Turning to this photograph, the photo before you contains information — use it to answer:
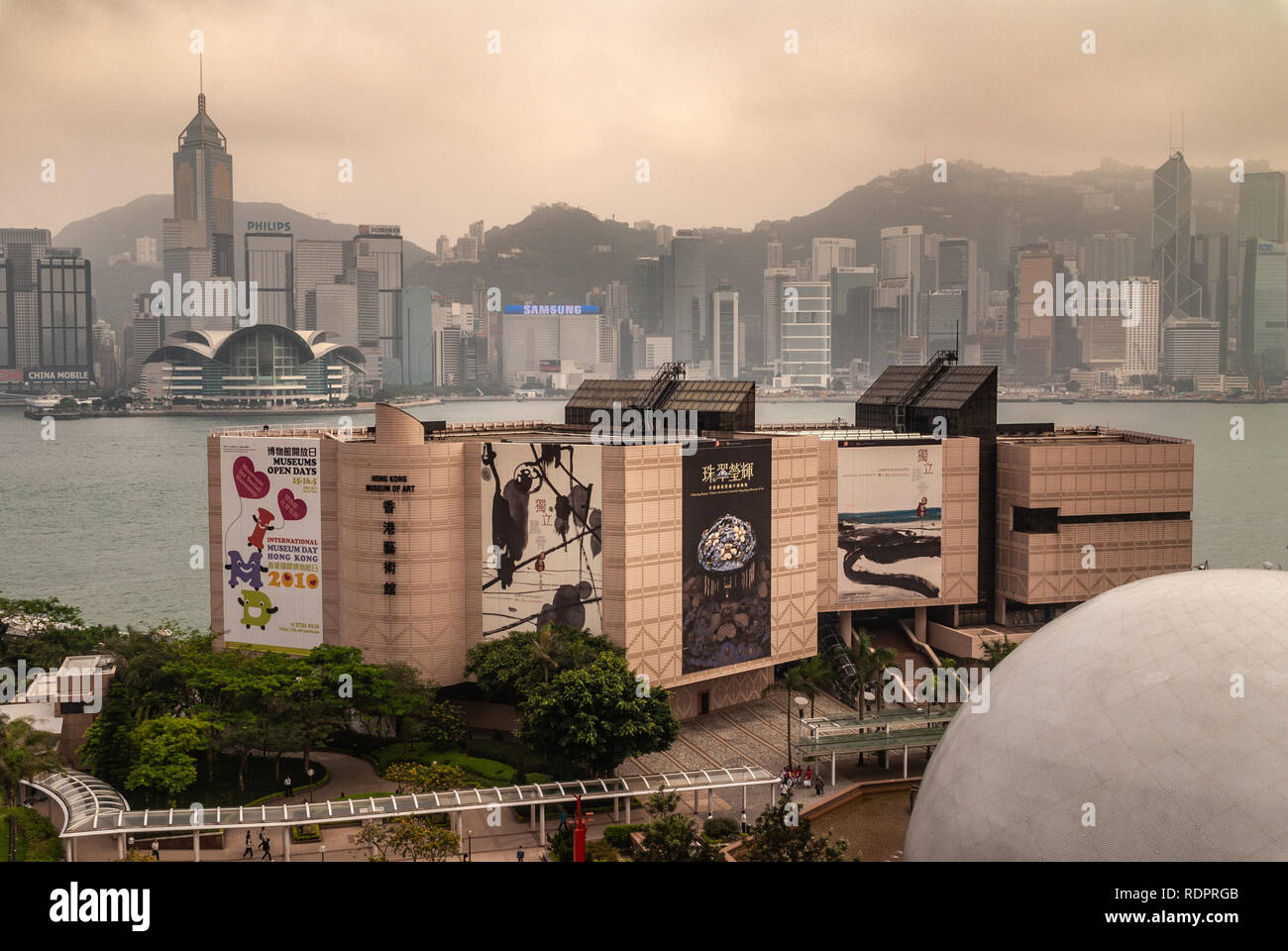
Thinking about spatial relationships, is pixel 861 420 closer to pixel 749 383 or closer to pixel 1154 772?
pixel 749 383

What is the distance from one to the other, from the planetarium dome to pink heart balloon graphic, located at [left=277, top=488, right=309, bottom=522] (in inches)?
1218

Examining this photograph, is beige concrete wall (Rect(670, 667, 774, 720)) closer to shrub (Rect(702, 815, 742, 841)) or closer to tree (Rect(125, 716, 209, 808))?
shrub (Rect(702, 815, 742, 841))

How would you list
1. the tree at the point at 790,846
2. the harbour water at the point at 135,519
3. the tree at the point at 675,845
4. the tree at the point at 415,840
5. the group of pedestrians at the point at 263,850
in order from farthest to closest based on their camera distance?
the harbour water at the point at 135,519 → the group of pedestrians at the point at 263,850 → the tree at the point at 415,840 → the tree at the point at 675,845 → the tree at the point at 790,846

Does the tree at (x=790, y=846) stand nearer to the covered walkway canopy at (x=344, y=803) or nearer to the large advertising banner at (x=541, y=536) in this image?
the covered walkway canopy at (x=344, y=803)

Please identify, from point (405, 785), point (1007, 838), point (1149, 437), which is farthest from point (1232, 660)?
point (1149, 437)

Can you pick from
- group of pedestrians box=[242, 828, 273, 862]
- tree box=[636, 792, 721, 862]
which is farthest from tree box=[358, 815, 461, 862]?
tree box=[636, 792, 721, 862]

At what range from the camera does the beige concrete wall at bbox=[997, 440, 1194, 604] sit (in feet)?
194

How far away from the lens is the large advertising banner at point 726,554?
1914 inches

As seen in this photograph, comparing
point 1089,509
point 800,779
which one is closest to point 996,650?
point 1089,509

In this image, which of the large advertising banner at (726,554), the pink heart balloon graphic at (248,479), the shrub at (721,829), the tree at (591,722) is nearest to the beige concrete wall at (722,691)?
the large advertising banner at (726,554)

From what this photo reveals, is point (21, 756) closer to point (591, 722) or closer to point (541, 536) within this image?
point (591, 722)

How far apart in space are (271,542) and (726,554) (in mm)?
18492

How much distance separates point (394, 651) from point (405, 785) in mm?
8560

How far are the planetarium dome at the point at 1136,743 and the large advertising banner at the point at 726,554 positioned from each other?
22.1 metres
